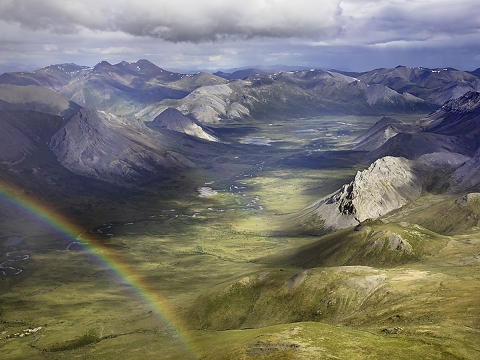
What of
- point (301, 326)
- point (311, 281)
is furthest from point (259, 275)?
point (301, 326)

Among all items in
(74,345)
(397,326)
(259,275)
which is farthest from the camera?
(259,275)

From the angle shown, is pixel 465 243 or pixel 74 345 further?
pixel 465 243

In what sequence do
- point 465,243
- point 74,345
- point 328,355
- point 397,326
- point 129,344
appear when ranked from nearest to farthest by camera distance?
point 328,355
point 397,326
point 129,344
point 74,345
point 465,243

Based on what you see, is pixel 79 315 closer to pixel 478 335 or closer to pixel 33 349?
pixel 33 349

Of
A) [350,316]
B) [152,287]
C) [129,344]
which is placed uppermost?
[350,316]

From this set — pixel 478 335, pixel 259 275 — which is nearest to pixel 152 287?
pixel 259 275

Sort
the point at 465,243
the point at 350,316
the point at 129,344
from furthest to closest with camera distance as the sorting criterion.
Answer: the point at 465,243, the point at 129,344, the point at 350,316

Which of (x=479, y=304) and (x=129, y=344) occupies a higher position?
(x=479, y=304)

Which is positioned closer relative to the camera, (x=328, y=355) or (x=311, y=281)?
(x=328, y=355)

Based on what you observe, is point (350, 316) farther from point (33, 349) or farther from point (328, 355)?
point (33, 349)
